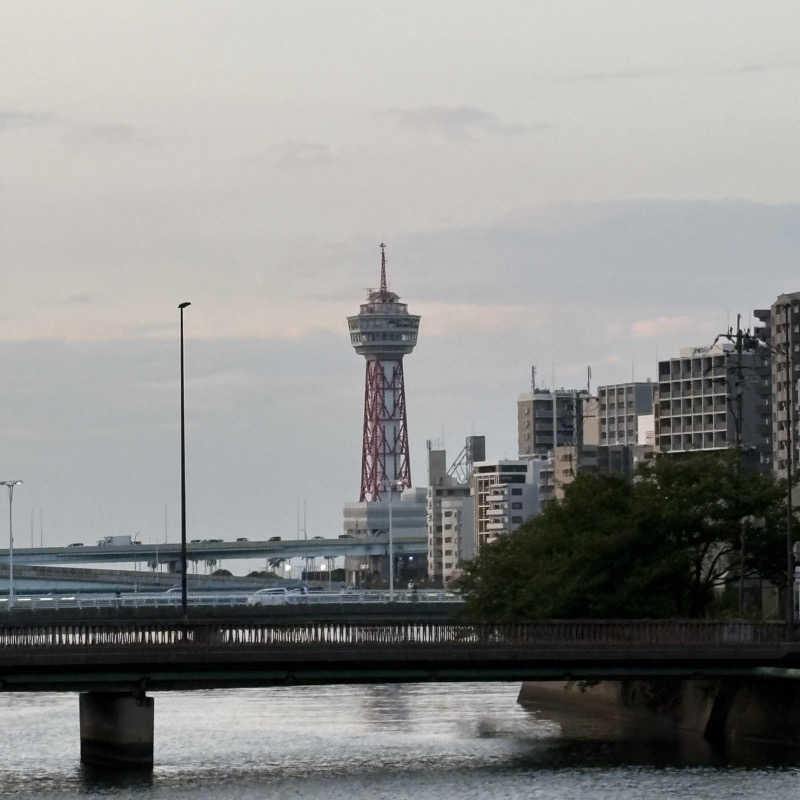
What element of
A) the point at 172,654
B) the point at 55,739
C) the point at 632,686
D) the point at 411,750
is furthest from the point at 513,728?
the point at 172,654

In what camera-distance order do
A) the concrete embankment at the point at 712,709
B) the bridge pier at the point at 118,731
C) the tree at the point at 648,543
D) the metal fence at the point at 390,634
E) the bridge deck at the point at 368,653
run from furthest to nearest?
1. the tree at the point at 648,543
2. the concrete embankment at the point at 712,709
3. the bridge pier at the point at 118,731
4. the metal fence at the point at 390,634
5. the bridge deck at the point at 368,653

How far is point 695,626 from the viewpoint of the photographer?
89.2m

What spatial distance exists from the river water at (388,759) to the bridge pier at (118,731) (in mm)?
992

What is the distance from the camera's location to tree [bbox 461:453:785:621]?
10150 cm

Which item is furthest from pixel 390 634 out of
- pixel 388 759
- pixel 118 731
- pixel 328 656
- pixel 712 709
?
pixel 712 709

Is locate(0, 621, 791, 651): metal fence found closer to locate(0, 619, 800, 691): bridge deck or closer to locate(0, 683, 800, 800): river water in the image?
locate(0, 619, 800, 691): bridge deck

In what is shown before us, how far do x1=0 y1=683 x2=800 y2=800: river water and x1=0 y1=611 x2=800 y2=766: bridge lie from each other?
2.89 m

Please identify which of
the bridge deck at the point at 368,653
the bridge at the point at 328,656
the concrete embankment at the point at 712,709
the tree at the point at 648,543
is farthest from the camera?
the tree at the point at 648,543

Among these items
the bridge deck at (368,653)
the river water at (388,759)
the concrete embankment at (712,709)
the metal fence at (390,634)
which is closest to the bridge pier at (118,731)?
the river water at (388,759)

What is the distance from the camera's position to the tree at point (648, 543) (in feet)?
333

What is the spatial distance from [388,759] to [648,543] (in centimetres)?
1950

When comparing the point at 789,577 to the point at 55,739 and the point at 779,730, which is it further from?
the point at 55,739

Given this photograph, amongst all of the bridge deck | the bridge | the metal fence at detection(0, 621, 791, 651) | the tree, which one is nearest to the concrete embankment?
the bridge

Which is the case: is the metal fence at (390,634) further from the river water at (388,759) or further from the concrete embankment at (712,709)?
the river water at (388,759)
